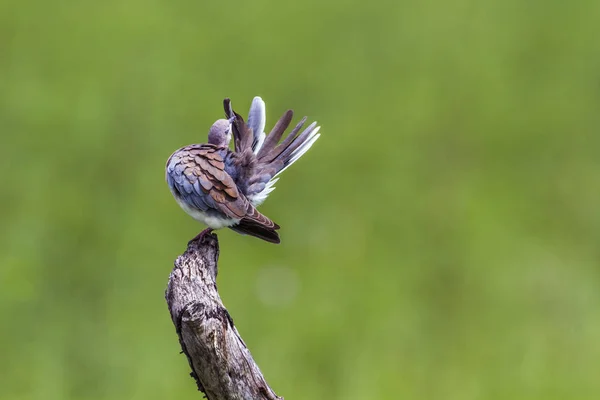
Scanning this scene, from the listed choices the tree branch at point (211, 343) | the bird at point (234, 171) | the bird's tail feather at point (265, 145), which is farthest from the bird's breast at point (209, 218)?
the tree branch at point (211, 343)

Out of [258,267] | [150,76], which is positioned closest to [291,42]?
[150,76]

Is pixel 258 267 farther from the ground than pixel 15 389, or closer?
farther from the ground

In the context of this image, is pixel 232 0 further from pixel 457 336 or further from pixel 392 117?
pixel 457 336

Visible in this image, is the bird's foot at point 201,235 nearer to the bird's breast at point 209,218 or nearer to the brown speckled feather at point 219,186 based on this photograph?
the bird's breast at point 209,218

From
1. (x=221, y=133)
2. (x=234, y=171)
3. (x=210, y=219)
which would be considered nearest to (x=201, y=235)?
(x=210, y=219)

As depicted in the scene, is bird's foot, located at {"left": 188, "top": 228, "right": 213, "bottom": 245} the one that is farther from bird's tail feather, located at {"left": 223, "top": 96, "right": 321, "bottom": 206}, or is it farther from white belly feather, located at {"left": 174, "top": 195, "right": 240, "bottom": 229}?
bird's tail feather, located at {"left": 223, "top": 96, "right": 321, "bottom": 206}

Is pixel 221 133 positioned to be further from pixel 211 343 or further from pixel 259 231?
pixel 211 343
